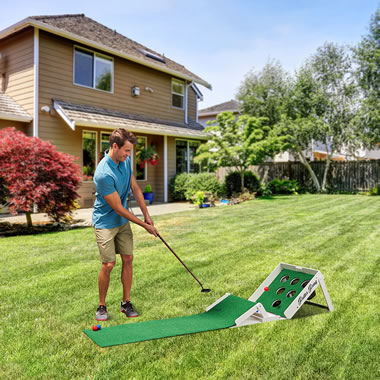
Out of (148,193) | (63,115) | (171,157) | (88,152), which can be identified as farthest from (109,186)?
(171,157)

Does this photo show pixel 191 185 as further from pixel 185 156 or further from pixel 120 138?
pixel 120 138

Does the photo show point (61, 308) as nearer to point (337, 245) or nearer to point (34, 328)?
point (34, 328)

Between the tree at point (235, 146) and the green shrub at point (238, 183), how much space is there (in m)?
0.50

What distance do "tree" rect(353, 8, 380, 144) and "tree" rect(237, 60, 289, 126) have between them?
3550 millimetres

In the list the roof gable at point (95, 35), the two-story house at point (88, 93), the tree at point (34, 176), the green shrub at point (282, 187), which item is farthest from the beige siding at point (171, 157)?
the tree at point (34, 176)

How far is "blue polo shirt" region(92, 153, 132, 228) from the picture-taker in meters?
2.97

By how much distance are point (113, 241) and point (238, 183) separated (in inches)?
494

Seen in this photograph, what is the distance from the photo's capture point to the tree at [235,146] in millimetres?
14008

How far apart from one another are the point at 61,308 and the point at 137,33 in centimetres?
1556

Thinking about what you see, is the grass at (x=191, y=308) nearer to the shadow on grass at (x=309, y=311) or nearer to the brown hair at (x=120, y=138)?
the shadow on grass at (x=309, y=311)

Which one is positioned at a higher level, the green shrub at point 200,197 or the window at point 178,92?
the window at point 178,92

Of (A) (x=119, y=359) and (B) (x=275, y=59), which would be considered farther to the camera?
(B) (x=275, y=59)

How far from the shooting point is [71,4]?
13734 mm

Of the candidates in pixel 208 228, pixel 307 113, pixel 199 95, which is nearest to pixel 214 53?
pixel 199 95
